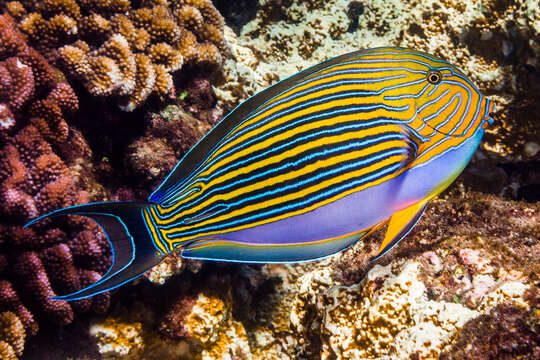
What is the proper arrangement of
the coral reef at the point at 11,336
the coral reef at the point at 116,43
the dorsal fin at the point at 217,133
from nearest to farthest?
the dorsal fin at the point at 217,133 < the coral reef at the point at 11,336 < the coral reef at the point at 116,43

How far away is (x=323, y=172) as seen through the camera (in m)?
1.49

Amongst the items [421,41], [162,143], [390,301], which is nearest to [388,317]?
[390,301]

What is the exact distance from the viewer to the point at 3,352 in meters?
2.29

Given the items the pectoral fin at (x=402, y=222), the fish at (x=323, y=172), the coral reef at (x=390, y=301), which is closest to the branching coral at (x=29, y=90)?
the coral reef at (x=390, y=301)

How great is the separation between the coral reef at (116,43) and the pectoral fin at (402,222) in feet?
7.91

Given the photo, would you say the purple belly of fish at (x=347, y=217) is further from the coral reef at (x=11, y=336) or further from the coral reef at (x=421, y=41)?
the coral reef at (x=421, y=41)

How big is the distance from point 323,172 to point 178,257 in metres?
1.96

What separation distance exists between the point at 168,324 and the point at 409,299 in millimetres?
2106

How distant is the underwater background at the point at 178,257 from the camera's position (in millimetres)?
2406

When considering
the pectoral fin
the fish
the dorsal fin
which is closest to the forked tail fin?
the fish

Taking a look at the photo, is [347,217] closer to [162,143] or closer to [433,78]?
[433,78]

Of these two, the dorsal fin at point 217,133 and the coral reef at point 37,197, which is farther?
the coral reef at point 37,197

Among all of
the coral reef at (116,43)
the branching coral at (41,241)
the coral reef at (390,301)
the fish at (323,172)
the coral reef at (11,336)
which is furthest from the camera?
the coral reef at (116,43)

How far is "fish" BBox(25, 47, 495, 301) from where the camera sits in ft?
4.83
